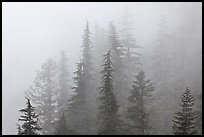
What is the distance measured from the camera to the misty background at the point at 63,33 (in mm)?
64750

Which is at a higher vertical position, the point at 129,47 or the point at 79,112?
the point at 129,47

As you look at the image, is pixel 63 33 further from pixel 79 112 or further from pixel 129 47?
pixel 79 112

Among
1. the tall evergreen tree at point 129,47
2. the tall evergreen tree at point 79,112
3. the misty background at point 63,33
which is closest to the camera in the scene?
the tall evergreen tree at point 79,112

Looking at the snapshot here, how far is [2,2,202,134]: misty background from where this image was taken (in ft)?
212

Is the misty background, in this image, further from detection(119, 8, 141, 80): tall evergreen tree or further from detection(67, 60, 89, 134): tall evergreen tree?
detection(67, 60, 89, 134): tall evergreen tree

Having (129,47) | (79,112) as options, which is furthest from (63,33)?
(79,112)

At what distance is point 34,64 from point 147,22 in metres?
31.4

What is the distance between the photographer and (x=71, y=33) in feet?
276

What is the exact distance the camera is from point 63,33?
85812 millimetres

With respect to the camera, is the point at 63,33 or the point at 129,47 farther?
the point at 63,33

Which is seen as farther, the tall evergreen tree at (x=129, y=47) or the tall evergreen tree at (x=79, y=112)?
the tall evergreen tree at (x=129, y=47)

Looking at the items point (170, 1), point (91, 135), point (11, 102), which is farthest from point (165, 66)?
point (170, 1)

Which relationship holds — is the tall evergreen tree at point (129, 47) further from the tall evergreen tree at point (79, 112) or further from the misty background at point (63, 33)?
the tall evergreen tree at point (79, 112)

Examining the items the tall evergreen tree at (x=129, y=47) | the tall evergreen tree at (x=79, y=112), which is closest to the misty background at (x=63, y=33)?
the tall evergreen tree at (x=129, y=47)
